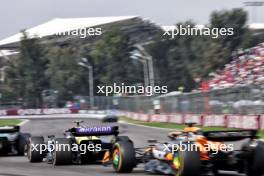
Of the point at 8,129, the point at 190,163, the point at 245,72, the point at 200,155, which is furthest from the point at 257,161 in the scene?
the point at 245,72

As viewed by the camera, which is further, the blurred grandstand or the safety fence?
the blurred grandstand

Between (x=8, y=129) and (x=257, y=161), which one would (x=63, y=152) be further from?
(x=257, y=161)

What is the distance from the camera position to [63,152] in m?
12.7

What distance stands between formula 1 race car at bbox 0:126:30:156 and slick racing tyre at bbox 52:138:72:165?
12.9 feet

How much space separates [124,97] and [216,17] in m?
17.3

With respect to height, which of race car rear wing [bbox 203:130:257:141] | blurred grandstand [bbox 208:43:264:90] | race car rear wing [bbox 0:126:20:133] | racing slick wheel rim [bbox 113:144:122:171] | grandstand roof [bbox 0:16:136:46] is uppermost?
grandstand roof [bbox 0:16:136:46]

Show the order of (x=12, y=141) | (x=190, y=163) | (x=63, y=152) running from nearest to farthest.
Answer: (x=190, y=163)
(x=63, y=152)
(x=12, y=141)

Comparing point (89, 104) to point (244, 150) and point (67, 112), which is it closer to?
point (67, 112)

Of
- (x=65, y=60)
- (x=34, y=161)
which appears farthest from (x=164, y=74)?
(x=34, y=161)

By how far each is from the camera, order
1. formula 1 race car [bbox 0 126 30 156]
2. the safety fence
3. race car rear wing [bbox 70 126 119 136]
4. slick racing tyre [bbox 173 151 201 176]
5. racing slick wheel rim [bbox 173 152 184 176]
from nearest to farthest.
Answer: slick racing tyre [bbox 173 151 201 176] → racing slick wheel rim [bbox 173 152 184 176] → race car rear wing [bbox 70 126 119 136] → formula 1 race car [bbox 0 126 30 156] → the safety fence

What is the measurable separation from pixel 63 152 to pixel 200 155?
4.11 m

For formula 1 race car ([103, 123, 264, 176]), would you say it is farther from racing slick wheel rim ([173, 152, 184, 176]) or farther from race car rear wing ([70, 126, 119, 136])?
race car rear wing ([70, 126, 119, 136])

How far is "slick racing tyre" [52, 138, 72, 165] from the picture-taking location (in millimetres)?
12641

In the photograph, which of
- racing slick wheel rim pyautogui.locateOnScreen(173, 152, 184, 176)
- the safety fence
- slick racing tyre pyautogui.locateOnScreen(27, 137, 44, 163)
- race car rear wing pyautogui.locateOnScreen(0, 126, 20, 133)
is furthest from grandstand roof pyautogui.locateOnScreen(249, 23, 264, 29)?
racing slick wheel rim pyautogui.locateOnScreen(173, 152, 184, 176)
